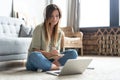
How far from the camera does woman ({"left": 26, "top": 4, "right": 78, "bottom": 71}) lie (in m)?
2.11

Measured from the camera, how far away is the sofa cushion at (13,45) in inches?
93.5

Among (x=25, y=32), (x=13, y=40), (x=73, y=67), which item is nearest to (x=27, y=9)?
(x=25, y=32)

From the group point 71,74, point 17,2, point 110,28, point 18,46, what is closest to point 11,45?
point 18,46

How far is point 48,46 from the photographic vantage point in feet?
7.29

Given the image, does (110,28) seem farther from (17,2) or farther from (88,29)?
(17,2)

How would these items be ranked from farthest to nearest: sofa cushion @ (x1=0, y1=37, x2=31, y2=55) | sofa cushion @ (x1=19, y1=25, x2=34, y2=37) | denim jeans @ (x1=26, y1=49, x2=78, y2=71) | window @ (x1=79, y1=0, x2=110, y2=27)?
window @ (x1=79, y1=0, x2=110, y2=27)
sofa cushion @ (x1=19, y1=25, x2=34, y2=37)
sofa cushion @ (x1=0, y1=37, x2=31, y2=55)
denim jeans @ (x1=26, y1=49, x2=78, y2=71)

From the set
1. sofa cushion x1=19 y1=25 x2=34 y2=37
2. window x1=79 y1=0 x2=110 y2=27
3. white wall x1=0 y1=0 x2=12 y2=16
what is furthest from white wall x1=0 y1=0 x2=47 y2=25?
sofa cushion x1=19 y1=25 x2=34 y2=37

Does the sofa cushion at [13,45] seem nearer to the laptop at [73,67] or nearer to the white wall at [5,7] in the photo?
the laptop at [73,67]

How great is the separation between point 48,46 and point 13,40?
19.0 inches

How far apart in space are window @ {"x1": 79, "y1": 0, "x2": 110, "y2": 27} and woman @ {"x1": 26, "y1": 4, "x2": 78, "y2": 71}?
2.95m

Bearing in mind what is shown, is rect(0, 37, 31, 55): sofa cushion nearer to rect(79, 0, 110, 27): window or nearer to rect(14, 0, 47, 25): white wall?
rect(14, 0, 47, 25): white wall

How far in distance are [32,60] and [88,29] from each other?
3223 mm

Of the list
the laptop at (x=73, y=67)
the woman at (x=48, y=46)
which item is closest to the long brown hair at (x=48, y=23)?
the woman at (x=48, y=46)

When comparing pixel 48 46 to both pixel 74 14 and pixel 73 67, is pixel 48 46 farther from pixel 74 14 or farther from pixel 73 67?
pixel 74 14
